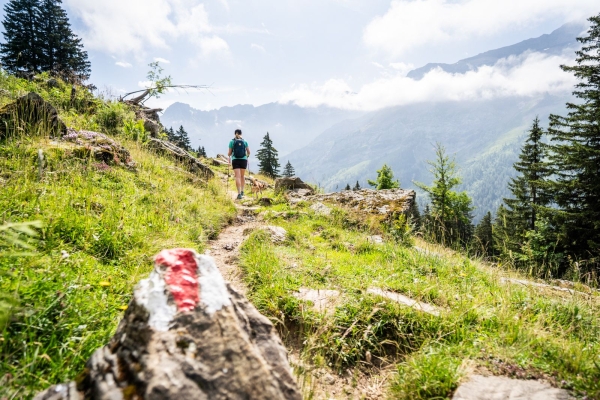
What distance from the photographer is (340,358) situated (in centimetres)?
315

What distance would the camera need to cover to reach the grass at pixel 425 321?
8.52 feet

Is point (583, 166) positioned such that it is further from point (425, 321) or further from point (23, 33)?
point (23, 33)

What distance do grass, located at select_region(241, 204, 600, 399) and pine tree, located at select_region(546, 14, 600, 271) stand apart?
19.4 meters

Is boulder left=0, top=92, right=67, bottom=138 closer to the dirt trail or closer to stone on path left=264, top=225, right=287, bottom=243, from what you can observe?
the dirt trail

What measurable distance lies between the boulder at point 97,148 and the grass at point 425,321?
4.44 m

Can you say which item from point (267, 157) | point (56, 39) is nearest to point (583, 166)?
point (267, 157)

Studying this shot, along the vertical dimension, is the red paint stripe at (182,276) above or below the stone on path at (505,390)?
above

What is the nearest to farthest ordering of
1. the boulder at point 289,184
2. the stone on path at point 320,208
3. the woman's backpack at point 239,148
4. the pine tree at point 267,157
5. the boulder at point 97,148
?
the boulder at point 97,148, the stone on path at point 320,208, the woman's backpack at point 239,148, the boulder at point 289,184, the pine tree at point 267,157

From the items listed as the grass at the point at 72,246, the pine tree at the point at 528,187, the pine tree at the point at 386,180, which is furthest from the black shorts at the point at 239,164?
the pine tree at the point at 386,180

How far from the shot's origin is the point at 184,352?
1551 mm

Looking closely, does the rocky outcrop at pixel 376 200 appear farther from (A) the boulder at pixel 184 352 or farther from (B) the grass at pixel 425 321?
(A) the boulder at pixel 184 352

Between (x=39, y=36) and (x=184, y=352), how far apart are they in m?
50.8

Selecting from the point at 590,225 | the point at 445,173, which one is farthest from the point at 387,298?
the point at 445,173

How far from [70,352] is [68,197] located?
3220mm
